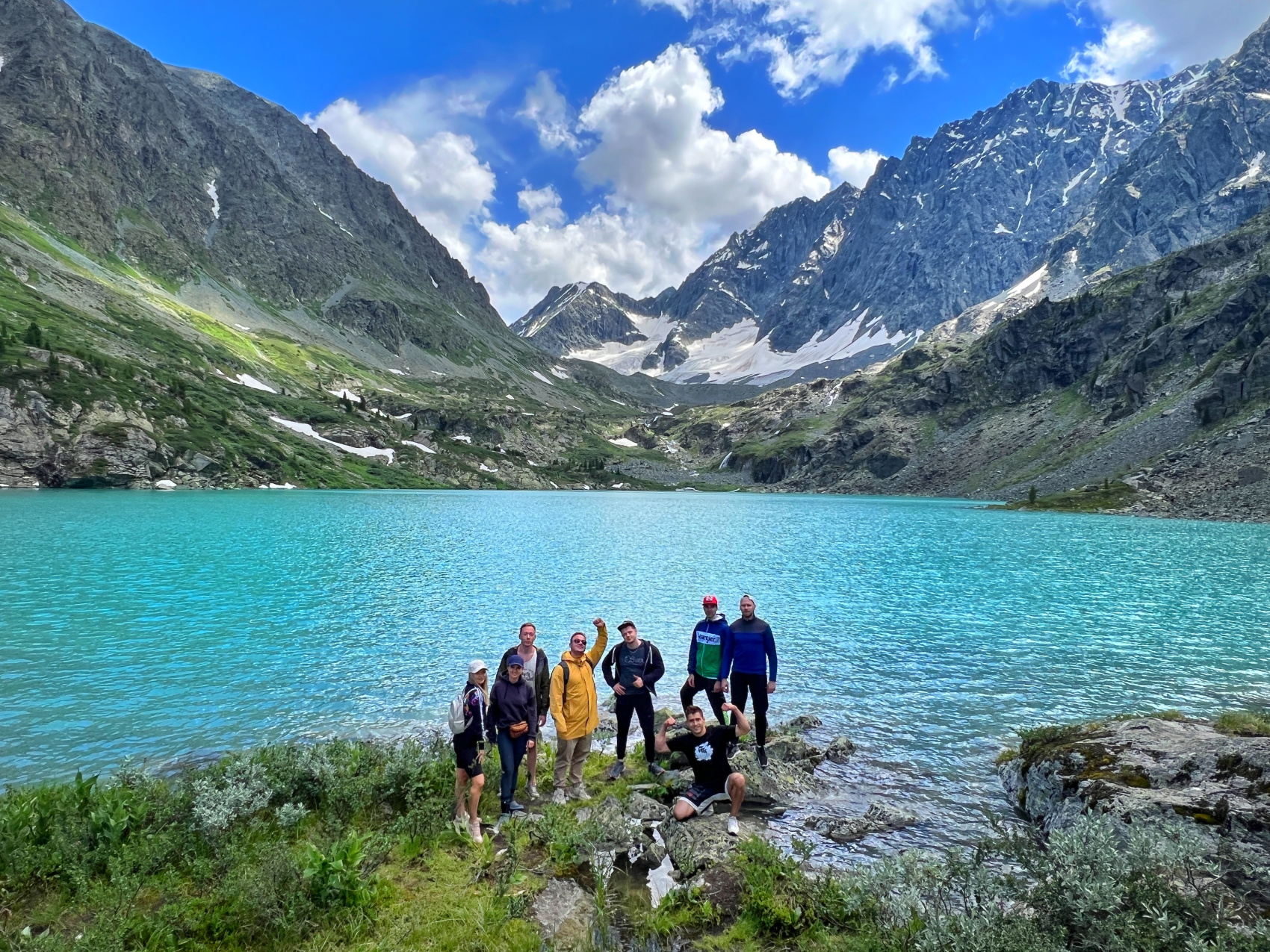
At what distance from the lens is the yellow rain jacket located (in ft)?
44.4

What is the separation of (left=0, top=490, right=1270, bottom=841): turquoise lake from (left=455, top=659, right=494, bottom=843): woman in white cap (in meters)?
6.35

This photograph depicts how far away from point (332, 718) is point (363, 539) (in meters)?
45.0

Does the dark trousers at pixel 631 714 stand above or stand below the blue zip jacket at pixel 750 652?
below

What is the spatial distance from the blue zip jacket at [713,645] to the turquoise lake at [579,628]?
4.00 metres

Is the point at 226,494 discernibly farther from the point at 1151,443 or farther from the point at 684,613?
the point at 1151,443

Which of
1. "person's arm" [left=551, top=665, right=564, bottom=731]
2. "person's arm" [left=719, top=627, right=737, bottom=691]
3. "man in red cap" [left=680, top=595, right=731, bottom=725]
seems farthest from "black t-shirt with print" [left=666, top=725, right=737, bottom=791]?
"person's arm" [left=551, top=665, right=564, bottom=731]

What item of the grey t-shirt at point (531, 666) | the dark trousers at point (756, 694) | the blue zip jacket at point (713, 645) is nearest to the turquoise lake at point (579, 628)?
the dark trousers at point (756, 694)

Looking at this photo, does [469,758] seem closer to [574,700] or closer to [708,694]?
[574,700]

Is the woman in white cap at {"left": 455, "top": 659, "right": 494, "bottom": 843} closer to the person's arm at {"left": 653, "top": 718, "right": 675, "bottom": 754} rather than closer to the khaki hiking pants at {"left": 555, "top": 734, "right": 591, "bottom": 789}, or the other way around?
the khaki hiking pants at {"left": 555, "top": 734, "right": 591, "bottom": 789}

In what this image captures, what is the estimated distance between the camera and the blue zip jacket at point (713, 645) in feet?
51.7

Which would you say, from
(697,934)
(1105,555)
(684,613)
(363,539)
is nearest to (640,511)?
(363,539)

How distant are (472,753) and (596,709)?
12.0ft

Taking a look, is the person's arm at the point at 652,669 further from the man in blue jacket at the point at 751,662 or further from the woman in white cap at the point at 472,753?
the woman in white cap at the point at 472,753

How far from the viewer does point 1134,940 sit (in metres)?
6.22
